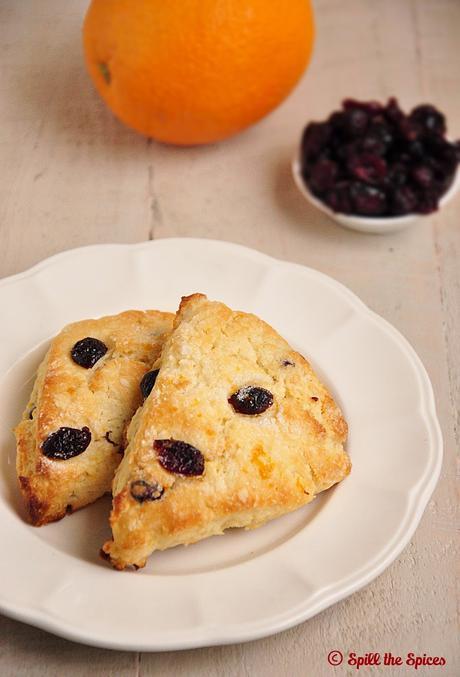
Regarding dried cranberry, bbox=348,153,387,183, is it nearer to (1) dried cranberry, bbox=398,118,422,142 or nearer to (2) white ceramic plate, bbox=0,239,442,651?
(1) dried cranberry, bbox=398,118,422,142

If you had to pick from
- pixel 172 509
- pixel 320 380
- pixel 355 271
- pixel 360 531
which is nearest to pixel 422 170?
pixel 355 271

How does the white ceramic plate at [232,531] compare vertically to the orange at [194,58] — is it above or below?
below

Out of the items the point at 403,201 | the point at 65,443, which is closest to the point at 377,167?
the point at 403,201

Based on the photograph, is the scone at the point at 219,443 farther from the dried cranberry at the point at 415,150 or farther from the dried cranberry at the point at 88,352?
the dried cranberry at the point at 415,150

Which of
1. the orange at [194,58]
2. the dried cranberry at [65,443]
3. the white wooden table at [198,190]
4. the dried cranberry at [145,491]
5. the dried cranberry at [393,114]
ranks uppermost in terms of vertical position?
the orange at [194,58]

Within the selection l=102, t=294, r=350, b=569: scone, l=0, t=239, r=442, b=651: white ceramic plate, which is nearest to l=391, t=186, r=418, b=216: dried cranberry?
l=0, t=239, r=442, b=651: white ceramic plate

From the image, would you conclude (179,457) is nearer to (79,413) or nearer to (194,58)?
(79,413)

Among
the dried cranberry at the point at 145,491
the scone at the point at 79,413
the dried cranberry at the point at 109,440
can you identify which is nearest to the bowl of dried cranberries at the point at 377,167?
the scone at the point at 79,413
